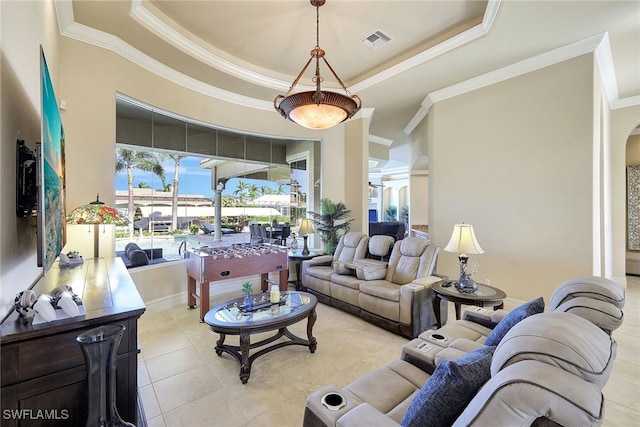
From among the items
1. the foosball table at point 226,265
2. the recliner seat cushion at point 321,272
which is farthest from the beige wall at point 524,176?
the foosball table at point 226,265

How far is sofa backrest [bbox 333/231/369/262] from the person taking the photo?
4523 millimetres

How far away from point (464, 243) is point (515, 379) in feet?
8.01

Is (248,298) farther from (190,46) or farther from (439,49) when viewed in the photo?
(439,49)

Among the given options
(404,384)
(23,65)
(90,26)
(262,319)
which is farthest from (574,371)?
(90,26)

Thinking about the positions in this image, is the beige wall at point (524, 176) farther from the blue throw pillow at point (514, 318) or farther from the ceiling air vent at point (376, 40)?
the blue throw pillow at point (514, 318)

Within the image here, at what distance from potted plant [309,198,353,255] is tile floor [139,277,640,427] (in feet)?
6.85

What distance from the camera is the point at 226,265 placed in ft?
12.2

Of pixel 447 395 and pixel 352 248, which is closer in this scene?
pixel 447 395

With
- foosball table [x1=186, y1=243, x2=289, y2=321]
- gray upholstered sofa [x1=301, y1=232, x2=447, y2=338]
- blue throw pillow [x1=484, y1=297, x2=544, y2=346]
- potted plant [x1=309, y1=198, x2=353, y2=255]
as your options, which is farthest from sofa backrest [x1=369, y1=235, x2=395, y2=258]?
blue throw pillow [x1=484, y1=297, x2=544, y2=346]

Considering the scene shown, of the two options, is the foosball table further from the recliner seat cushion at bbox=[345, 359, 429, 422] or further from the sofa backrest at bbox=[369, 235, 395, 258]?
the recliner seat cushion at bbox=[345, 359, 429, 422]

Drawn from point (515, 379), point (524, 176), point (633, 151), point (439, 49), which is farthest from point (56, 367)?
point (633, 151)

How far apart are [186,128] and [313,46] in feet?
7.87

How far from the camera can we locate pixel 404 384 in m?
1.64

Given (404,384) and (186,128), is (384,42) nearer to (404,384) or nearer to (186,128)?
(186,128)
